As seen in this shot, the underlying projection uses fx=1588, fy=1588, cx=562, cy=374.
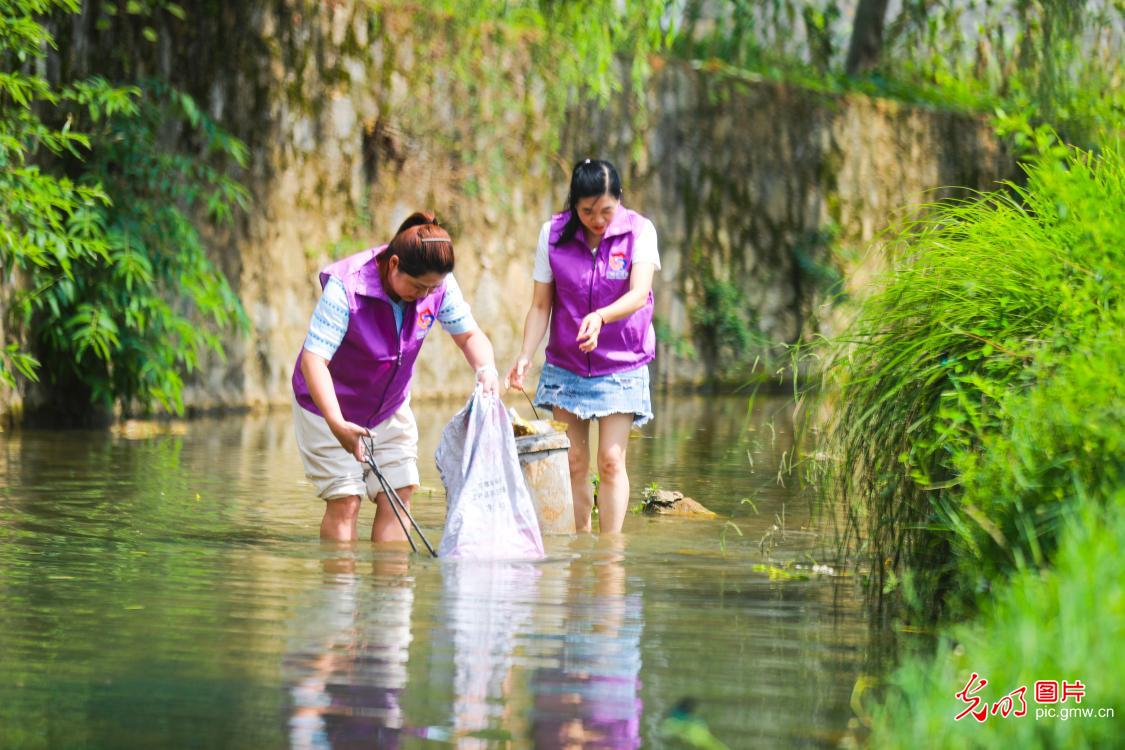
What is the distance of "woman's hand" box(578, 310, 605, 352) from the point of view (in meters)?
6.91

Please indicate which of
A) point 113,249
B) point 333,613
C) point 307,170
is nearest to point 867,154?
point 307,170

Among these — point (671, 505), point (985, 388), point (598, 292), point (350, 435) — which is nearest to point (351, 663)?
point (350, 435)

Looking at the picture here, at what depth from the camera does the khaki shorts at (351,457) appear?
6.80 m

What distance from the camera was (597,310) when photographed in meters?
7.19

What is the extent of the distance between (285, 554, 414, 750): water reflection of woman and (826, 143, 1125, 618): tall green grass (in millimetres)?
1623

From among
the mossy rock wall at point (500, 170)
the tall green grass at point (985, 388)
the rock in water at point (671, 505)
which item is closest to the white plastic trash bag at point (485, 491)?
the tall green grass at point (985, 388)

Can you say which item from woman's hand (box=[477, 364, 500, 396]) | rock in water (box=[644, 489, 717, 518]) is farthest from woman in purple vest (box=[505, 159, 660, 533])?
rock in water (box=[644, 489, 717, 518])

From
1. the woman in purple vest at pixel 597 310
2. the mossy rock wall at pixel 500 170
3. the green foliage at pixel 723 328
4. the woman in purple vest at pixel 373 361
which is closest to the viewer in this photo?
the woman in purple vest at pixel 373 361

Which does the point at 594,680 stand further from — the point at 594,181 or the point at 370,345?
the point at 594,181

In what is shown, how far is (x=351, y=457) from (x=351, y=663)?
236 centimetres

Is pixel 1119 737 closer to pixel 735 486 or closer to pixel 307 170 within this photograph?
pixel 735 486

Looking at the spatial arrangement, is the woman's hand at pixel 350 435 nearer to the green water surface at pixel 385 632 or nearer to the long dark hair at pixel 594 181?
the green water surface at pixel 385 632

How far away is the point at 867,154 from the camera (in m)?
21.4

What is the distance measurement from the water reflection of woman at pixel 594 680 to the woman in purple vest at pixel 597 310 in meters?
1.46
